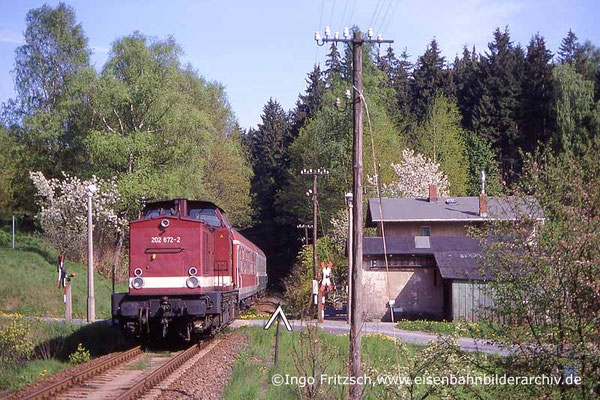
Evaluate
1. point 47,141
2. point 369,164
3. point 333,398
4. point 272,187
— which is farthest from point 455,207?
point 272,187

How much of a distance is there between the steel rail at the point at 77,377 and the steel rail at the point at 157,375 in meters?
1.33

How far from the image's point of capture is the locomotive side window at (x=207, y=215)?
18500 mm

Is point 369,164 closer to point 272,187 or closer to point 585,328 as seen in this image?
point 272,187

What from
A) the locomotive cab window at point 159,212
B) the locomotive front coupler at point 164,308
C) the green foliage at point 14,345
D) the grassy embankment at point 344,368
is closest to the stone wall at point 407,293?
the grassy embankment at point 344,368

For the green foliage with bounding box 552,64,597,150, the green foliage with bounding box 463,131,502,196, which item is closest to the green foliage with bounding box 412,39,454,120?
the green foliage with bounding box 463,131,502,196

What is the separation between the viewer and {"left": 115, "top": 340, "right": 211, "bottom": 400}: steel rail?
36.0 feet

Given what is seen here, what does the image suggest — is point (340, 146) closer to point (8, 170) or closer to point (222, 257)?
point (8, 170)

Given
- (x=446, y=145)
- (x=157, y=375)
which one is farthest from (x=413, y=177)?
(x=157, y=375)

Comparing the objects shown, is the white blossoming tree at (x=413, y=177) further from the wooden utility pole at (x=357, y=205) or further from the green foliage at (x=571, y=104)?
the wooden utility pole at (x=357, y=205)

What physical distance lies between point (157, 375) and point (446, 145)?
163 feet

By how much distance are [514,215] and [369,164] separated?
3971 centimetres

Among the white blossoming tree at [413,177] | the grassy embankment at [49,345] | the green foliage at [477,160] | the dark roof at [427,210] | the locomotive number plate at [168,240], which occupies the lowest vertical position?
the grassy embankment at [49,345]

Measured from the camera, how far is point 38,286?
30406 mm

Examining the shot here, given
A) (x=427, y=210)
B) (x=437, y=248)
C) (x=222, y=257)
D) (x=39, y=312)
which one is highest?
(x=427, y=210)
